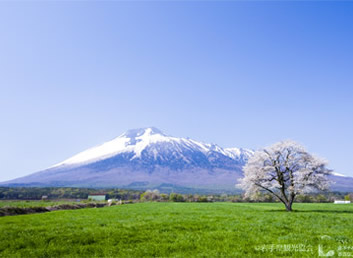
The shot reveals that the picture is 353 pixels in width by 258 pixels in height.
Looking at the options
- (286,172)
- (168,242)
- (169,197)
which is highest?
(286,172)

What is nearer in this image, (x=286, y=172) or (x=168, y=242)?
(x=168, y=242)

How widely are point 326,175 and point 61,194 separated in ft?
533

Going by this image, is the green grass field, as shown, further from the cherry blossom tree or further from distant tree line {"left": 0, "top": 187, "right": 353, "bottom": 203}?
distant tree line {"left": 0, "top": 187, "right": 353, "bottom": 203}

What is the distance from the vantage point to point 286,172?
128 feet

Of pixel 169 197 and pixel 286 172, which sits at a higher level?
pixel 286 172

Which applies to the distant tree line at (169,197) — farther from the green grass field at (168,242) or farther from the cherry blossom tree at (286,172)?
the green grass field at (168,242)

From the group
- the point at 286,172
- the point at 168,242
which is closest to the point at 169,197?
the point at 286,172

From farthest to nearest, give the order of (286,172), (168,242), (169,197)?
1. (169,197)
2. (286,172)
3. (168,242)

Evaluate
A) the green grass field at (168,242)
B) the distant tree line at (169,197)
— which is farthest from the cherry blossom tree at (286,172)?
the distant tree line at (169,197)

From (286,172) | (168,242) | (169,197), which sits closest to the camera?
(168,242)

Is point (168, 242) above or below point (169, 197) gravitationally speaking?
above

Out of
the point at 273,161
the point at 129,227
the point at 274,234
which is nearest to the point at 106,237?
the point at 129,227

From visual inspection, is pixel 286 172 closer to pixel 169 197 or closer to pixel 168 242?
pixel 168 242

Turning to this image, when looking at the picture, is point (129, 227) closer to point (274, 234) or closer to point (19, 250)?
point (19, 250)
